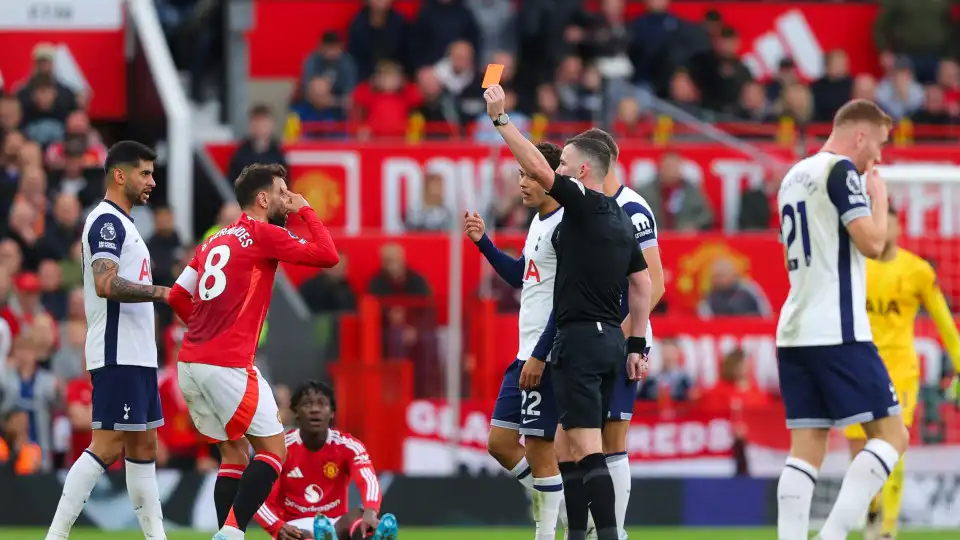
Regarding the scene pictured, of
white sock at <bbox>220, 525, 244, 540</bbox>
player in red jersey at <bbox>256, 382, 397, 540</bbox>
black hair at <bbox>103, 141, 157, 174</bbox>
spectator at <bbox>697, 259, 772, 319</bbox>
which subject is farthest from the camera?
spectator at <bbox>697, 259, 772, 319</bbox>

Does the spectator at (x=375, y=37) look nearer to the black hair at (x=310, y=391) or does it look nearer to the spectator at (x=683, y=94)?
the spectator at (x=683, y=94)

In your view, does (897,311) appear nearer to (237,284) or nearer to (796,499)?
(796,499)

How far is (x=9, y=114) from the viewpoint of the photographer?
18.2 meters

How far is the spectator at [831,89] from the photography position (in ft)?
68.6

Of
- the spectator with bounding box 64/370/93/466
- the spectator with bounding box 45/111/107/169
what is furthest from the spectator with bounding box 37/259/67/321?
the spectator with bounding box 45/111/107/169

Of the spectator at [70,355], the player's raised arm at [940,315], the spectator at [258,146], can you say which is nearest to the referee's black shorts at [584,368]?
the player's raised arm at [940,315]

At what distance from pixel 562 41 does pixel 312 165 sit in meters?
3.77

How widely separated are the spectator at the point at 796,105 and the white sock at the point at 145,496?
474 inches

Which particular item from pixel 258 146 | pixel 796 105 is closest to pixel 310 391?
pixel 258 146

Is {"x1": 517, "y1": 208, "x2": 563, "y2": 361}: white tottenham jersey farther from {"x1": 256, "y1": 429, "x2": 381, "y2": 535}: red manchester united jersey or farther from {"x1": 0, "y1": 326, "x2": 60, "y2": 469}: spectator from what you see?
{"x1": 0, "y1": 326, "x2": 60, "y2": 469}: spectator

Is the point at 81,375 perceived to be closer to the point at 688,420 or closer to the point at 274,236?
the point at 688,420

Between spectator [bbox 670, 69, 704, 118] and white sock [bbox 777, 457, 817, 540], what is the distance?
40.0 ft

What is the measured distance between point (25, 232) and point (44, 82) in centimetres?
202

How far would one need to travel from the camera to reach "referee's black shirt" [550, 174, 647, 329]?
884 centimetres
